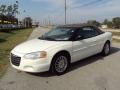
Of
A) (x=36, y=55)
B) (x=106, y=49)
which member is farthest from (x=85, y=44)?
(x=36, y=55)

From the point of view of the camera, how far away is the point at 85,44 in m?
7.08

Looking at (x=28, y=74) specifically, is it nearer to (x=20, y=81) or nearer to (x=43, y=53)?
(x=20, y=81)

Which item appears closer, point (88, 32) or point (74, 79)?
point (74, 79)

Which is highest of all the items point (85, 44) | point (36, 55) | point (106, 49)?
point (85, 44)

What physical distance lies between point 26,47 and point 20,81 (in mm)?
1069

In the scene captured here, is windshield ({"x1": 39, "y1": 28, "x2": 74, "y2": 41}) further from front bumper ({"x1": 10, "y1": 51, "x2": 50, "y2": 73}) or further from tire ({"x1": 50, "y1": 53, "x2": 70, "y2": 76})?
front bumper ({"x1": 10, "y1": 51, "x2": 50, "y2": 73})

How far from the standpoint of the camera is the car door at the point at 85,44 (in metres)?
6.75

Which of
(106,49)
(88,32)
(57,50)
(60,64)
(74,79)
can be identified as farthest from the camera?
(106,49)

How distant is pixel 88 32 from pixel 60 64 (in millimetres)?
2089

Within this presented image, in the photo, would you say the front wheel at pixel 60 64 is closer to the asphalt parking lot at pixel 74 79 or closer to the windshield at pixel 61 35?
the asphalt parking lot at pixel 74 79

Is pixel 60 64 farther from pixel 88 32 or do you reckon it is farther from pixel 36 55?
pixel 88 32

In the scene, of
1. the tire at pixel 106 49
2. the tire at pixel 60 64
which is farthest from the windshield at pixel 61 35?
the tire at pixel 106 49

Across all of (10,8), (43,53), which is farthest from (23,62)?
(10,8)

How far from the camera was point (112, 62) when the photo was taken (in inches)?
297
